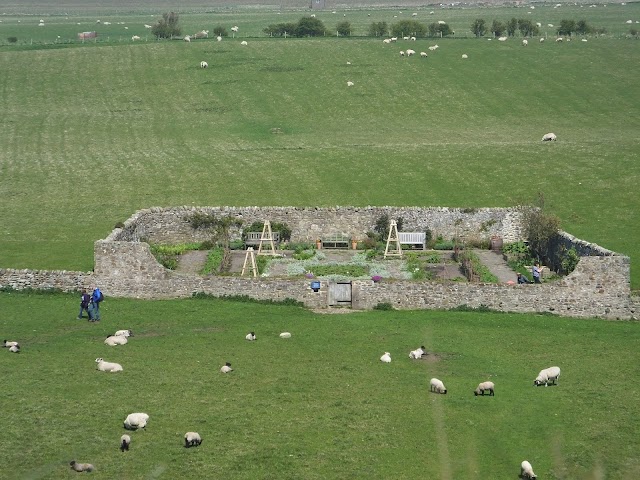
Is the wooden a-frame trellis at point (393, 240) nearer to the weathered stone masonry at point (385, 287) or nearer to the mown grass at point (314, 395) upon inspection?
the weathered stone masonry at point (385, 287)

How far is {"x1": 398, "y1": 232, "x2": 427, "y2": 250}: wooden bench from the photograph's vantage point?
5409 cm

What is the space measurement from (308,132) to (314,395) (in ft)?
182

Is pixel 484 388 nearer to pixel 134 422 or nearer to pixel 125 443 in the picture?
pixel 134 422

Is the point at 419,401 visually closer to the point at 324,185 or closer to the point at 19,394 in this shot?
the point at 19,394

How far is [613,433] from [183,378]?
11696mm

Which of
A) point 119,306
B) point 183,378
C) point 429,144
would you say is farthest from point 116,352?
point 429,144

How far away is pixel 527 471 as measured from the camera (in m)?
27.2

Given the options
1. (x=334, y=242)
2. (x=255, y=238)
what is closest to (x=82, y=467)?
(x=255, y=238)

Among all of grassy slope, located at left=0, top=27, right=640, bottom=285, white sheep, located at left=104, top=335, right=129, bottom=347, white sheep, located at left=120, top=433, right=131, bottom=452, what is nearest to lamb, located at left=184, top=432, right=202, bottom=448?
white sheep, located at left=120, top=433, right=131, bottom=452

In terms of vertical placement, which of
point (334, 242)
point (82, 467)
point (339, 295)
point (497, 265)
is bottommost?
point (334, 242)

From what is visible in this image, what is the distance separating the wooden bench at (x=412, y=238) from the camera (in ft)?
177

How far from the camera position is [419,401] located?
32.3 meters

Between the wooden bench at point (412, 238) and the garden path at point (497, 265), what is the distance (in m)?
2.33

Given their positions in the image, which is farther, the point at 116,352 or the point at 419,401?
the point at 116,352
